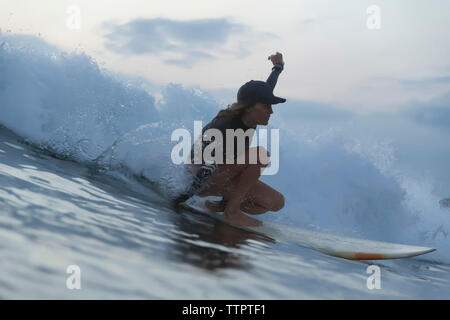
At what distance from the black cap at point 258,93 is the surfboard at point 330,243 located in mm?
1098

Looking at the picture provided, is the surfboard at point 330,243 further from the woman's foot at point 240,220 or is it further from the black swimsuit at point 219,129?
the black swimsuit at point 219,129

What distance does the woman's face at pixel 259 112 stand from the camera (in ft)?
14.2

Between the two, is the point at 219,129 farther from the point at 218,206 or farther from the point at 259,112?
the point at 218,206

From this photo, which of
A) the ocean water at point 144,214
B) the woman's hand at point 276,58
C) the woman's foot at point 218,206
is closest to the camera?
the ocean water at point 144,214

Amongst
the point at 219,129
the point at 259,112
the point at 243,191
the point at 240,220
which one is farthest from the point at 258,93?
the point at 240,220

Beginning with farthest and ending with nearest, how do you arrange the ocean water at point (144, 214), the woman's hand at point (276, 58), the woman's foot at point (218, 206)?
the woman's foot at point (218, 206) < the woman's hand at point (276, 58) < the ocean water at point (144, 214)

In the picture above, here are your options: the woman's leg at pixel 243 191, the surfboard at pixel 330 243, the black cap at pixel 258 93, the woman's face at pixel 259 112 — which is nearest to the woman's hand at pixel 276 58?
the black cap at pixel 258 93

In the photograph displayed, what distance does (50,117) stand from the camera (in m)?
8.05

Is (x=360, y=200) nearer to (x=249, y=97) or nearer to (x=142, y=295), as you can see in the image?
(x=249, y=97)

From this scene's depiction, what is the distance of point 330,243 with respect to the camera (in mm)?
4516

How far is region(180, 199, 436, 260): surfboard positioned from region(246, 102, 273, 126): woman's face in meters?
0.93

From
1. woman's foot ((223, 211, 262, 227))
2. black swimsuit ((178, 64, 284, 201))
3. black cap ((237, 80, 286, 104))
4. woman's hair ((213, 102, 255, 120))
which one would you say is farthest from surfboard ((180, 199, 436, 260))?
black cap ((237, 80, 286, 104))

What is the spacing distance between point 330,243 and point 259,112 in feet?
4.35

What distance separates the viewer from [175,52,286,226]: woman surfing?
434 cm
